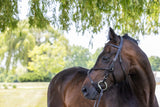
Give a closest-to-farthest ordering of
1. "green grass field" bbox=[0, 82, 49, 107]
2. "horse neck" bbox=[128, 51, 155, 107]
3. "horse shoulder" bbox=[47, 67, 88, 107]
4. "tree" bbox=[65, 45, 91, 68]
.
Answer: "horse neck" bbox=[128, 51, 155, 107]
"horse shoulder" bbox=[47, 67, 88, 107]
"green grass field" bbox=[0, 82, 49, 107]
"tree" bbox=[65, 45, 91, 68]

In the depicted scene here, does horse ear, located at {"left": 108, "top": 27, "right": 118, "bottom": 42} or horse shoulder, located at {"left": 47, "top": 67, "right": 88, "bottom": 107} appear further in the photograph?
horse shoulder, located at {"left": 47, "top": 67, "right": 88, "bottom": 107}

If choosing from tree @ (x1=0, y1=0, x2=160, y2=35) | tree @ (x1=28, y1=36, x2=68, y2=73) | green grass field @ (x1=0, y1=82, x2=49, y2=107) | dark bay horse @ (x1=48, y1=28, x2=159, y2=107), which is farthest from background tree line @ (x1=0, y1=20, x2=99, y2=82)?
dark bay horse @ (x1=48, y1=28, x2=159, y2=107)

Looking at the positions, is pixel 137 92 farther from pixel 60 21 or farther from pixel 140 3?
pixel 60 21

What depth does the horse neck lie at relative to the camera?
2.56 meters

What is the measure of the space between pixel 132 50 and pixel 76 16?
4166mm

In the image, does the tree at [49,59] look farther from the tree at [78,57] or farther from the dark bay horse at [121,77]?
the tree at [78,57]

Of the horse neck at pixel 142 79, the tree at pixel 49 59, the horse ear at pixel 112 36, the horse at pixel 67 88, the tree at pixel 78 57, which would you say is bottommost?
the tree at pixel 78 57

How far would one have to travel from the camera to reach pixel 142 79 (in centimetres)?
262

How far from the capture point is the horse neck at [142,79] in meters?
2.56

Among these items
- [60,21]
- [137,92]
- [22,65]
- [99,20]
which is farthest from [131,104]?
[22,65]

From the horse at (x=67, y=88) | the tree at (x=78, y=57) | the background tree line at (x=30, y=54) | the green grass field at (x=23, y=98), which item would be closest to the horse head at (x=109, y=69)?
the horse at (x=67, y=88)

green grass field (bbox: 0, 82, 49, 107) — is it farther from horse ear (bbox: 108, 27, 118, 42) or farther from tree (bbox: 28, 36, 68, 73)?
horse ear (bbox: 108, 27, 118, 42)

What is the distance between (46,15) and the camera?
6.83 meters

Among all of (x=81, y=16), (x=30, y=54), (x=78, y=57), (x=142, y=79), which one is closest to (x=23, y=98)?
(x=81, y=16)
